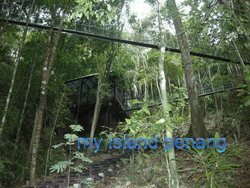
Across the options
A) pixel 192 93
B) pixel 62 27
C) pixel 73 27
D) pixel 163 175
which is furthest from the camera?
pixel 73 27

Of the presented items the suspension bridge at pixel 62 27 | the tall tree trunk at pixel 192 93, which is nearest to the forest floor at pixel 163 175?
the tall tree trunk at pixel 192 93

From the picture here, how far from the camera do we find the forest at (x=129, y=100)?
3658 millimetres

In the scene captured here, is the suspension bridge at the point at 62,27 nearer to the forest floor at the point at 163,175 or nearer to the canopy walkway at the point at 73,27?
the canopy walkway at the point at 73,27

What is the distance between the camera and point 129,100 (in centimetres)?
462

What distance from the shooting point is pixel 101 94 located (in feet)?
33.6

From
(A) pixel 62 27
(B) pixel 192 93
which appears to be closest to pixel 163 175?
(B) pixel 192 93

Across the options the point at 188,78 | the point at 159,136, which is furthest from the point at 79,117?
the point at 159,136

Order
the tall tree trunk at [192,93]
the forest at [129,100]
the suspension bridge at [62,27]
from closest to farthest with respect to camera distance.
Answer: the forest at [129,100]
the tall tree trunk at [192,93]
the suspension bridge at [62,27]

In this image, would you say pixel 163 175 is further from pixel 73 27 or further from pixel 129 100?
pixel 73 27

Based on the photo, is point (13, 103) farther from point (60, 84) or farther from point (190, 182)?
point (190, 182)

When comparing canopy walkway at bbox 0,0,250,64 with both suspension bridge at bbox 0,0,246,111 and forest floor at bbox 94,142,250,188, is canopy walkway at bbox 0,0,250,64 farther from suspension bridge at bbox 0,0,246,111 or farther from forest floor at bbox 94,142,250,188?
forest floor at bbox 94,142,250,188

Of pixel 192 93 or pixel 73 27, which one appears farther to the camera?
pixel 73 27

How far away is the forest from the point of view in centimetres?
366

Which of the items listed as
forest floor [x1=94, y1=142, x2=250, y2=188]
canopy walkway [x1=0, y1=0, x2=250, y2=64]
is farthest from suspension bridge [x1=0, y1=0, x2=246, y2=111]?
Result: forest floor [x1=94, y1=142, x2=250, y2=188]
